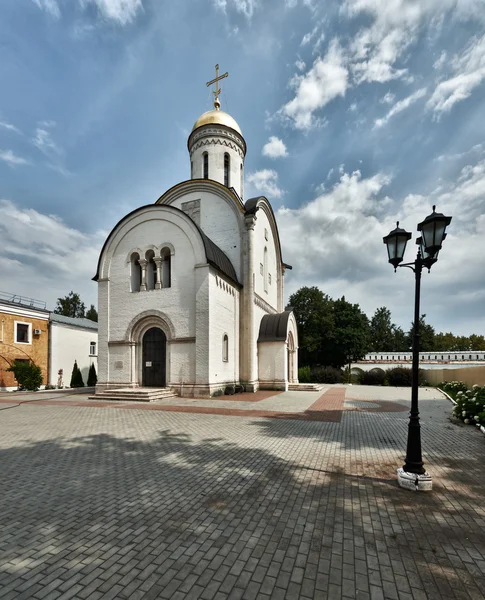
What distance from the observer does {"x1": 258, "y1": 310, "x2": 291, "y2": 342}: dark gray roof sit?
68.9ft

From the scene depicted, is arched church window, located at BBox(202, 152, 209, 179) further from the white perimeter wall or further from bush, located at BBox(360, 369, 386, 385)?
bush, located at BBox(360, 369, 386, 385)

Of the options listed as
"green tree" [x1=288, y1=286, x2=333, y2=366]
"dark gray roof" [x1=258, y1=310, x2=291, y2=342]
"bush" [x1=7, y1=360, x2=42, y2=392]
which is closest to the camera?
"dark gray roof" [x1=258, y1=310, x2=291, y2=342]

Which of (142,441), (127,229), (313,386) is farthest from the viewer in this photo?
(313,386)

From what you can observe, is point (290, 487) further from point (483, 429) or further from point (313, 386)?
point (313, 386)

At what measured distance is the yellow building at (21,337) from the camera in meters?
21.9

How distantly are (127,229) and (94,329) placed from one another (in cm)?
1407

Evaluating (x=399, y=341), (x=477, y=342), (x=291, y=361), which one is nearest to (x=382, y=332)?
(x=399, y=341)

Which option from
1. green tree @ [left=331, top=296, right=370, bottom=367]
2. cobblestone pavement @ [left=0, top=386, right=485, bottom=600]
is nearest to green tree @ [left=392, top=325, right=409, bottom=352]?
green tree @ [left=331, top=296, right=370, bottom=367]

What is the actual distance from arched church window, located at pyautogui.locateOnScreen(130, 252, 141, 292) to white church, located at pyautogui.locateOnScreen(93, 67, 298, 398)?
0.06m

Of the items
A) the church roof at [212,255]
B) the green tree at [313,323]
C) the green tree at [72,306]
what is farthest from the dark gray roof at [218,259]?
the green tree at [72,306]

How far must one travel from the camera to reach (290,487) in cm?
482

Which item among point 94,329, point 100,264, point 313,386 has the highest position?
point 100,264

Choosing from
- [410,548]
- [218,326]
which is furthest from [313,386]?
[410,548]

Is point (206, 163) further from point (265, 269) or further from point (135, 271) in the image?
point (135, 271)
